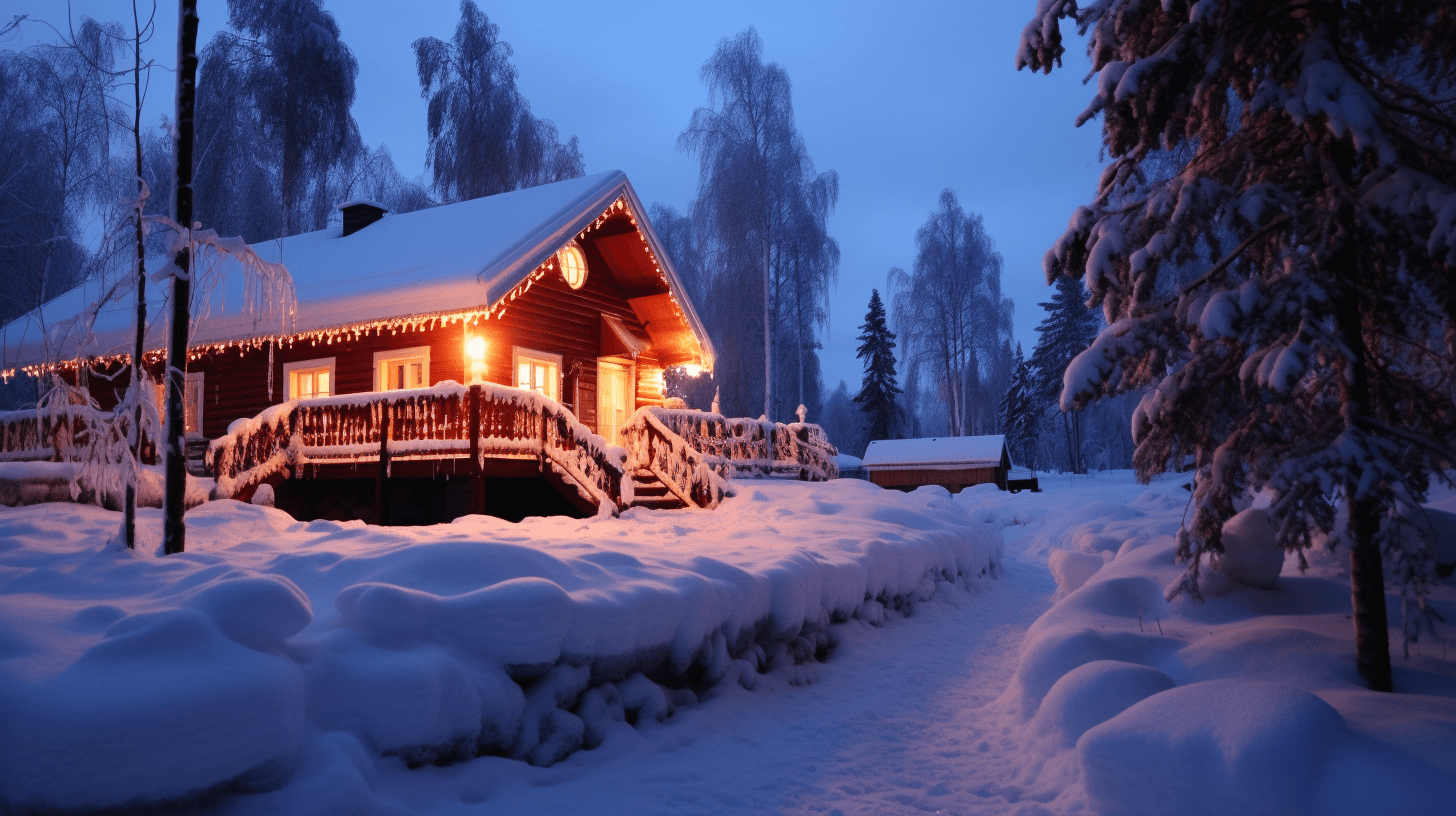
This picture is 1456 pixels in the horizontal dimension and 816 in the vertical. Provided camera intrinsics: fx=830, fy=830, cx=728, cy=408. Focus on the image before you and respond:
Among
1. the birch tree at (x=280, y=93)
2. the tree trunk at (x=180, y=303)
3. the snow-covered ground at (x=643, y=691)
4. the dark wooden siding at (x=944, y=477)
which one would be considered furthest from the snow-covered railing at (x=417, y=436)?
the dark wooden siding at (x=944, y=477)

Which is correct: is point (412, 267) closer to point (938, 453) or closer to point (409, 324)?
point (409, 324)

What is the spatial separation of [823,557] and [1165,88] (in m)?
4.80

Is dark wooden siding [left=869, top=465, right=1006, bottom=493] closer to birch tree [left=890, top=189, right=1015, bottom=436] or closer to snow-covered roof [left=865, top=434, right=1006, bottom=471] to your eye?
snow-covered roof [left=865, top=434, right=1006, bottom=471]

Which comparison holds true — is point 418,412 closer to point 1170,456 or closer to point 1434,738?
point 1170,456

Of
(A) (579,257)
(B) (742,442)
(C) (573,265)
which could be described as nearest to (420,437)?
(C) (573,265)

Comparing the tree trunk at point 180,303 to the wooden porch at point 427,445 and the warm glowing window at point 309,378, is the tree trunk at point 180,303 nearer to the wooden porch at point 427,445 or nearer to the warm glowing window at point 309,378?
the wooden porch at point 427,445

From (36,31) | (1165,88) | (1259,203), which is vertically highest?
(36,31)

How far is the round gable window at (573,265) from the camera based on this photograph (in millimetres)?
16969

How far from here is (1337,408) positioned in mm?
4527

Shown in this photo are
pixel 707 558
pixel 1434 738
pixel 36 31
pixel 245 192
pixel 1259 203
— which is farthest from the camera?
pixel 245 192

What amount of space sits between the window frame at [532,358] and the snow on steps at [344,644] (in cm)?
769

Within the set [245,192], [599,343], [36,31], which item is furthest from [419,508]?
[245,192]

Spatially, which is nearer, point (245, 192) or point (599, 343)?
point (599, 343)

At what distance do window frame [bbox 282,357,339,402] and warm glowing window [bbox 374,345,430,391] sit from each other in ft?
3.58
